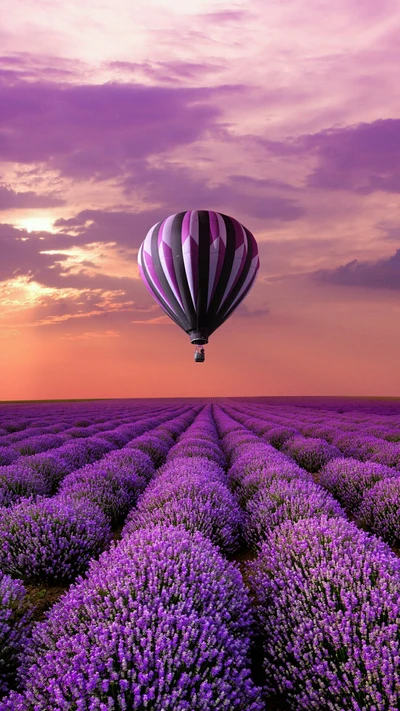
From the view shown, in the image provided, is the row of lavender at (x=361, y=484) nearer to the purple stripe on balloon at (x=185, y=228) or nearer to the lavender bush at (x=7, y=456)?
the lavender bush at (x=7, y=456)

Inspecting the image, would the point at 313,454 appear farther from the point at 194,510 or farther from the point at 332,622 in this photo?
the point at 332,622

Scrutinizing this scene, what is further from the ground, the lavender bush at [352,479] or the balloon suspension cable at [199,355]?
the balloon suspension cable at [199,355]

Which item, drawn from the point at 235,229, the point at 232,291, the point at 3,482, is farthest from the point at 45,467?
the point at 235,229

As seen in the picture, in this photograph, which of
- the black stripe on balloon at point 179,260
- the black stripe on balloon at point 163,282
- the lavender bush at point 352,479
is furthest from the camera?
the black stripe on balloon at point 163,282

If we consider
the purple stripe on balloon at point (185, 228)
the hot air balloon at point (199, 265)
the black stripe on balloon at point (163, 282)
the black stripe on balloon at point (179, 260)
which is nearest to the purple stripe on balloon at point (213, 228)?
the hot air balloon at point (199, 265)

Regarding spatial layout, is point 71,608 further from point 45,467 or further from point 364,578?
point 45,467

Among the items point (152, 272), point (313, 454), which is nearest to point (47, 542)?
point (313, 454)

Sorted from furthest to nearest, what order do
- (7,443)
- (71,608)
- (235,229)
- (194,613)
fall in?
(235,229), (7,443), (71,608), (194,613)
